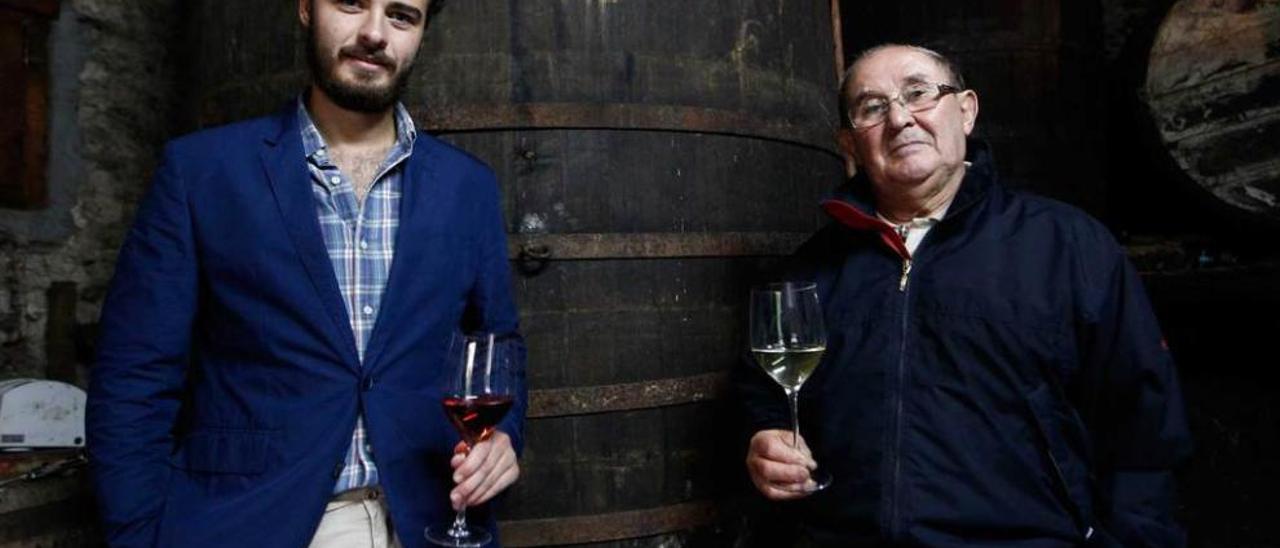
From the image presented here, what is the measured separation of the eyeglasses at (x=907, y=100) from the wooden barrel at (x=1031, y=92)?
2.20 meters

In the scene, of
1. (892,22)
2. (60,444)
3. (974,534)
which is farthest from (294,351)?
(892,22)

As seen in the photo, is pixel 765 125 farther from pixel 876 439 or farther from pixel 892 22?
pixel 892 22

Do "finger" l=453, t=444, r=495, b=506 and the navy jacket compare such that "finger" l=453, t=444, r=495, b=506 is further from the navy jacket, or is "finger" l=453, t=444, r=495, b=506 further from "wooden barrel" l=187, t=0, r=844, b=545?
"wooden barrel" l=187, t=0, r=844, b=545

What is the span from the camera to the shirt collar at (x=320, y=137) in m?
1.64

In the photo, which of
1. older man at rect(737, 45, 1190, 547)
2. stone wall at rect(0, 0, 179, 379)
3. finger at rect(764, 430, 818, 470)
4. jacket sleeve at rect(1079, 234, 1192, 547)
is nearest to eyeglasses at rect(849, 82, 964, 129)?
older man at rect(737, 45, 1190, 547)

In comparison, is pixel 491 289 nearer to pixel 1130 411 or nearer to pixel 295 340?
pixel 295 340

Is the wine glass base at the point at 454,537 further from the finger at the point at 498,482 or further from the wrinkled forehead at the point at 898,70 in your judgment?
the wrinkled forehead at the point at 898,70

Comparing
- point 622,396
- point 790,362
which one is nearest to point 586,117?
point 622,396

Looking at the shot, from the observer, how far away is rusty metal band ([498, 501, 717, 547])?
7.45 feet

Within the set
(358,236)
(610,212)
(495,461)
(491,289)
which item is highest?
(610,212)

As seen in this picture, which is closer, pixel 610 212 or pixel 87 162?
pixel 610 212

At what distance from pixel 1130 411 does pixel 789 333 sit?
636mm

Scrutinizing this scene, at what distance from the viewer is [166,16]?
12.6 feet

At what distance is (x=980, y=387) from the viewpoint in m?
1.58
